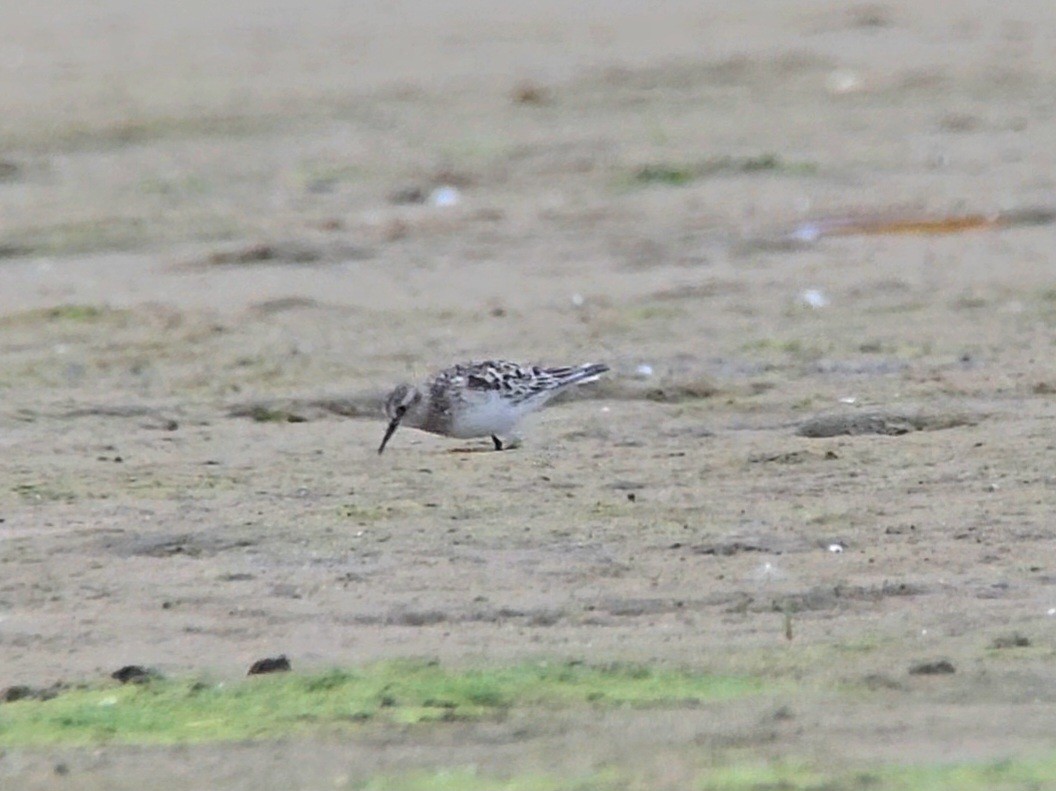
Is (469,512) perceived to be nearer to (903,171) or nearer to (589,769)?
(589,769)

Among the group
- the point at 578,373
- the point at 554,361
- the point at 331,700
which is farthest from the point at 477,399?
the point at 331,700

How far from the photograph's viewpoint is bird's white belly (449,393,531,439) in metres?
9.28

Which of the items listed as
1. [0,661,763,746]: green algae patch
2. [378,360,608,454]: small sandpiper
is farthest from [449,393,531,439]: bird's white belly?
[0,661,763,746]: green algae patch

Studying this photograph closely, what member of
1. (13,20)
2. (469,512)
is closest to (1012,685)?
(469,512)

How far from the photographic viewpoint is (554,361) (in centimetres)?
1066

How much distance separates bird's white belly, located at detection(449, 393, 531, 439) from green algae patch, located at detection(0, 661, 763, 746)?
3003 millimetres

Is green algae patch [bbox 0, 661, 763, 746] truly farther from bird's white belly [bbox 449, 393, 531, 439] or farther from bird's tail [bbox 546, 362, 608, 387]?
bird's tail [bbox 546, 362, 608, 387]

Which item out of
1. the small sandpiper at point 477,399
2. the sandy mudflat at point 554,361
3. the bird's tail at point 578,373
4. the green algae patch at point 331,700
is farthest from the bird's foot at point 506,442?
the green algae patch at point 331,700

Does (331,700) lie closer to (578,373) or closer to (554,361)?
(578,373)

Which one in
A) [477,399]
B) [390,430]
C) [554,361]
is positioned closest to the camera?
[390,430]

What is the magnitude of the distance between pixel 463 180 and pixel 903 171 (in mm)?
2249

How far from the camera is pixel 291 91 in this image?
715 inches

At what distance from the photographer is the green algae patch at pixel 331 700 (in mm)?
5809

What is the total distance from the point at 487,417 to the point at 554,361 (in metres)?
1.34
